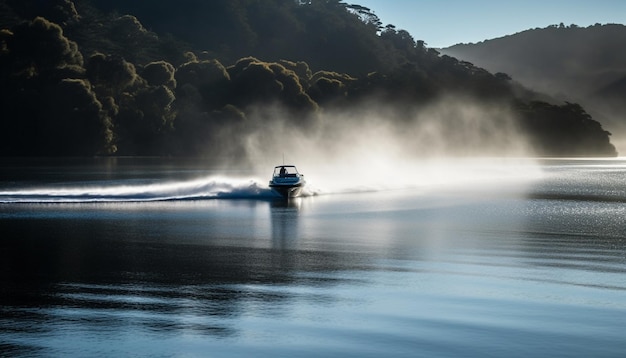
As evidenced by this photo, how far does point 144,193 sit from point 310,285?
186 ft

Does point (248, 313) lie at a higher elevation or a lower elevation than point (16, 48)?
lower

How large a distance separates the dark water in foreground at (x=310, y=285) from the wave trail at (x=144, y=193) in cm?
1509

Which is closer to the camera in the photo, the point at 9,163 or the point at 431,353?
the point at 431,353

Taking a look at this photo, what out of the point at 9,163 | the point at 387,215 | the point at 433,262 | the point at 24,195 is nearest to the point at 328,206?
the point at 387,215

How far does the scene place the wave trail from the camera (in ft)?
248

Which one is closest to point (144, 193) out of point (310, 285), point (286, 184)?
point (286, 184)

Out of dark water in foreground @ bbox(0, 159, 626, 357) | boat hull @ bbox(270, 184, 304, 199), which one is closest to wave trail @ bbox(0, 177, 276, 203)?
boat hull @ bbox(270, 184, 304, 199)

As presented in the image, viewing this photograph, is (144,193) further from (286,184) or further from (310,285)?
(310,285)

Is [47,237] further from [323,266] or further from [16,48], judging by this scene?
[16,48]

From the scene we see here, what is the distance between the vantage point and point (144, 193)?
8306 centimetres

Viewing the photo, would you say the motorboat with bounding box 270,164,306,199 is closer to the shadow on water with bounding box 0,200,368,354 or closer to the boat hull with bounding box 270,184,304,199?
the boat hull with bounding box 270,184,304,199

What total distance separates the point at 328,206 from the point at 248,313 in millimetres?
49176

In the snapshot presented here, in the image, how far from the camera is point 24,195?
78.2 m

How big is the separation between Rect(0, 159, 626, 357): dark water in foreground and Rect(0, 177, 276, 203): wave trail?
15.1 meters
